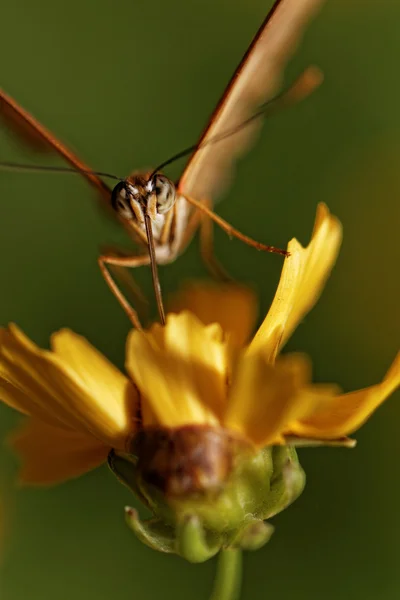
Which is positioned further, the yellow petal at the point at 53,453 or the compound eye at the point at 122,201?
the compound eye at the point at 122,201

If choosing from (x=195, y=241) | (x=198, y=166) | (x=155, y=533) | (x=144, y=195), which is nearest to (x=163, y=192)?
(x=144, y=195)

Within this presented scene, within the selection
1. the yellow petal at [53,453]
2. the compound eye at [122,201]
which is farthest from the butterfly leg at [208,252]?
the yellow petal at [53,453]

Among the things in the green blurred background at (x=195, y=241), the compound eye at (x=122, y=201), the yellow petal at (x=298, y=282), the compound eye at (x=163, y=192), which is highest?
the yellow petal at (x=298, y=282)

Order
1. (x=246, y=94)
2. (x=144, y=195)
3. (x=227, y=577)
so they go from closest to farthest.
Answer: (x=227, y=577)
(x=144, y=195)
(x=246, y=94)

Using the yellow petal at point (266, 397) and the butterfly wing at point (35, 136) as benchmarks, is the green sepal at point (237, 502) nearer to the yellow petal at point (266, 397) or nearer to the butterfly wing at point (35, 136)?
the yellow petal at point (266, 397)

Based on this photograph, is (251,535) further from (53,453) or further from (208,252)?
(208,252)

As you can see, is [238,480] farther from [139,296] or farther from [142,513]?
[142,513]
